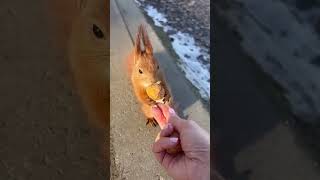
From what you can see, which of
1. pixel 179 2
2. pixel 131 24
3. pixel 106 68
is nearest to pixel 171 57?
pixel 131 24

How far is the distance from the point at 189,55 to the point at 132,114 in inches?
19.0

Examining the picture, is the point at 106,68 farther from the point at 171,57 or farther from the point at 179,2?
the point at 179,2

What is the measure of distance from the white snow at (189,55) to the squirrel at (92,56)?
1.90m

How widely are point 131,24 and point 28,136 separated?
7.18ft

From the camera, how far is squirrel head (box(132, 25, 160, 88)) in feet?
7.72

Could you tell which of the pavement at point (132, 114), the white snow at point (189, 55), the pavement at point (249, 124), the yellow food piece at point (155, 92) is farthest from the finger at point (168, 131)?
the white snow at point (189, 55)

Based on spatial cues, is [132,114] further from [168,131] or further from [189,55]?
[168,131]

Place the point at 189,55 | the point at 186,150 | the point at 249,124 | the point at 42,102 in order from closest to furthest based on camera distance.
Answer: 1. the point at 249,124
2. the point at 42,102
3. the point at 186,150
4. the point at 189,55

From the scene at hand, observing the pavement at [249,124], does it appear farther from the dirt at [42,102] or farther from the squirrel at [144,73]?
the squirrel at [144,73]

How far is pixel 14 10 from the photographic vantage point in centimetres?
76

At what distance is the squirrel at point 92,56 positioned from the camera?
80 centimetres

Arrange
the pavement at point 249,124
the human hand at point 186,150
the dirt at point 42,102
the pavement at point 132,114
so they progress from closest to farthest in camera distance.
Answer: the pavement at point 249,124 < the dirt at point 42,102 < the human hand at point 186,150 < the pavement at point 132,114

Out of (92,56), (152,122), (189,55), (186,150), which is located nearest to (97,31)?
(92,56)

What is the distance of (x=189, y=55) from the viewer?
118 inches
